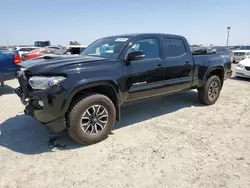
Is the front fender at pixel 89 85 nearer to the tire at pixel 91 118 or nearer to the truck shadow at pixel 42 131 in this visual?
the tire at pixel 91 118

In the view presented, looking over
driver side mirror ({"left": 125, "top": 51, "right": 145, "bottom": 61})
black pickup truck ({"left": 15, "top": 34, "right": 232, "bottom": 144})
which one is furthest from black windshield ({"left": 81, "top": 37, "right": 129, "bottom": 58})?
driver side mirror ({"left": 125, "top": 51, "right": 145, "bottom": 61})

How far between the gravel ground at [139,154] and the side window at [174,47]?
1.43 metres

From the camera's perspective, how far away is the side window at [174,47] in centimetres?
455

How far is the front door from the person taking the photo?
3.79 metres

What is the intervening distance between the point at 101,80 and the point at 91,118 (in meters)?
0.64

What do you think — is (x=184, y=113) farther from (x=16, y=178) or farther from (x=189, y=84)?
(x=16, y=178)

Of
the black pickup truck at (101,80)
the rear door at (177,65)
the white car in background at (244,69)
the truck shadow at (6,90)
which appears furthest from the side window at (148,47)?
the white car in background at (244,69)

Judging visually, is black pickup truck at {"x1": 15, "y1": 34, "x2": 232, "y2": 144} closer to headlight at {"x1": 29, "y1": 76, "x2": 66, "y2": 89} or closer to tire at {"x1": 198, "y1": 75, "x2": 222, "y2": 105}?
headlight at {"x1": 29, "y1": 76, "x2": 66, "y2": 89}

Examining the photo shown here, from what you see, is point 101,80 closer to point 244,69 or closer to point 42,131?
point 42,131

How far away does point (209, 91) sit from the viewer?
561 centimetres

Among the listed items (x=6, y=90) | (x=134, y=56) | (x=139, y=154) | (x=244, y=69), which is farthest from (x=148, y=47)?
(x=244, y=69)

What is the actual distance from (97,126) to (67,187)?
4.03 feet

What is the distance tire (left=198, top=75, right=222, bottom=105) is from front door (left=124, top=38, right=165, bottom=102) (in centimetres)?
167

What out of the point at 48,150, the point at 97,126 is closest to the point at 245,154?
the point at 97,126
